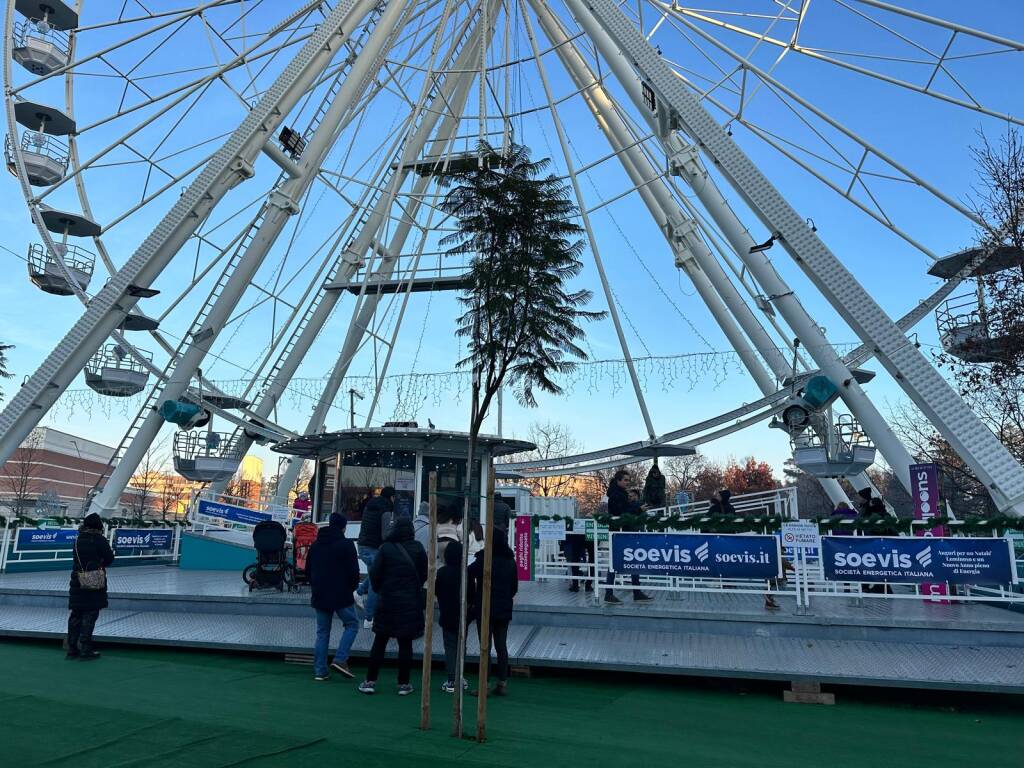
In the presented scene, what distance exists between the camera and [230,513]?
20.3 m

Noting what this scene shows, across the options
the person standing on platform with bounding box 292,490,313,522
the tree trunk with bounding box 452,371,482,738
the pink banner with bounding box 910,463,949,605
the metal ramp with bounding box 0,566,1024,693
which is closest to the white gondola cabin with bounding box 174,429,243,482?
the person standing on platform with bounding box 292,490,313,522

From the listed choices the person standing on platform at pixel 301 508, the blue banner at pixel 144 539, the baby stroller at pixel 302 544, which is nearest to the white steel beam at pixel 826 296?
the baby stroller at pixel 302 544

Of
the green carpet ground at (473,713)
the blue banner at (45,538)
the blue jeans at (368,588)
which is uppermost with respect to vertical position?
the blue banner at (45,538)

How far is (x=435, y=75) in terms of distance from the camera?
22.3 m

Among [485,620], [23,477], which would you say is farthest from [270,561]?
[23,477]

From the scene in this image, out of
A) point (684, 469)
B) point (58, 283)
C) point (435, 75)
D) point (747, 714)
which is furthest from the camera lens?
point (684, 469)

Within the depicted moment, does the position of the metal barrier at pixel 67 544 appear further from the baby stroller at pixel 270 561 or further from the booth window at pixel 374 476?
the booth window at pixel 374 476

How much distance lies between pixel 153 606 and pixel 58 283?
12.5 metres

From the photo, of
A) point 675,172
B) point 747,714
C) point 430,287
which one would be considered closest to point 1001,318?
point 675,172

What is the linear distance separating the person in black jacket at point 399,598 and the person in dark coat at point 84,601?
423 cm

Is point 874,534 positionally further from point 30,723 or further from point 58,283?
point 58,283

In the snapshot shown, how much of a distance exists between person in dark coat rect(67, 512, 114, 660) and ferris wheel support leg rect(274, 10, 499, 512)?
41.9ft

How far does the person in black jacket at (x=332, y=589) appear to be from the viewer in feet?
28.3

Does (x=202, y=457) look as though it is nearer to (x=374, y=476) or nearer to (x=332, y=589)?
(x=374, y=476)
